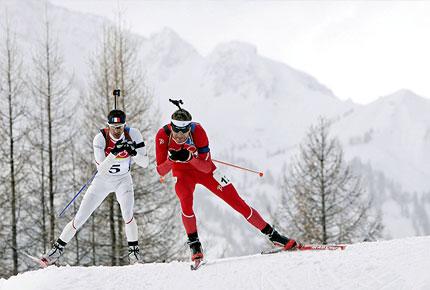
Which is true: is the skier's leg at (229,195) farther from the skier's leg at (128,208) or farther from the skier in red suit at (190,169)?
the skier's leg at (128,208)

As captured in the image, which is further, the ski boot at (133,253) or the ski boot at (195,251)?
the ski boot at (133,253)

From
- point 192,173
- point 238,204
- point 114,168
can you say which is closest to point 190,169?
point 192,173

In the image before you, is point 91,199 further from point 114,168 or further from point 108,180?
point 114,168

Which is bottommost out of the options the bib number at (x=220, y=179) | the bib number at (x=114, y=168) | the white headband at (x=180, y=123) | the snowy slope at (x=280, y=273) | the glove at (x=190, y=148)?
the snowy slope at (x=280, y=273)

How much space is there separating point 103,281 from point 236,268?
156 centimetres

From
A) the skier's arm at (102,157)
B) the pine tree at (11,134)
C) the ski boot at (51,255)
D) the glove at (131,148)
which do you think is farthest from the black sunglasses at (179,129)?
the pine tree at (11,134)

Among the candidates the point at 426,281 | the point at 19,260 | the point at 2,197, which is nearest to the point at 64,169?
the point at 2,197

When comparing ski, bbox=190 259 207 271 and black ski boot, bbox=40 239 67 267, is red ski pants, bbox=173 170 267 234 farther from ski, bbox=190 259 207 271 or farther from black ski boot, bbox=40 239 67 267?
black ski boot, bbox=40 239 67 267

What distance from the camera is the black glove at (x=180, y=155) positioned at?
5676 mm

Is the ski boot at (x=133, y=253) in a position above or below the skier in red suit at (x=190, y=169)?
below

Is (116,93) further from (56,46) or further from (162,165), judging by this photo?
(56,46)

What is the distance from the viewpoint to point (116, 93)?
7.07 meters

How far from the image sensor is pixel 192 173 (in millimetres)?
5887

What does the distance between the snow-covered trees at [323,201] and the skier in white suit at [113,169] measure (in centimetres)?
872
